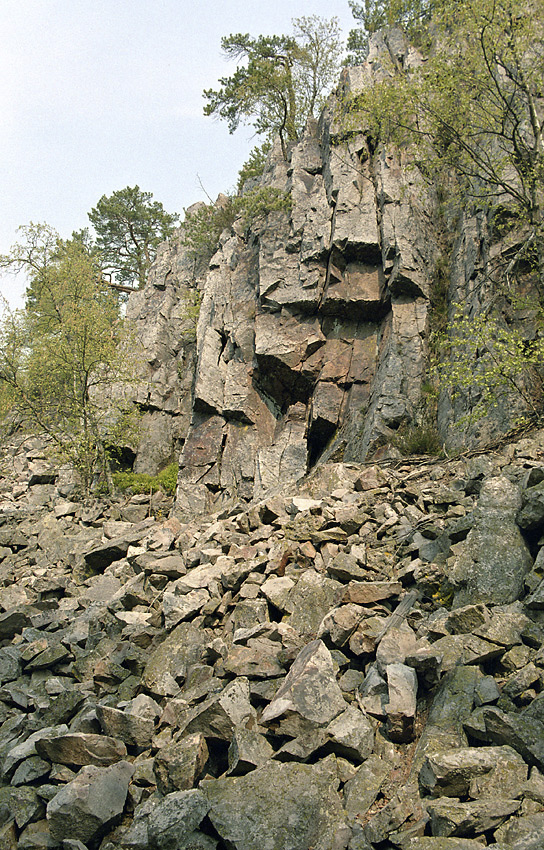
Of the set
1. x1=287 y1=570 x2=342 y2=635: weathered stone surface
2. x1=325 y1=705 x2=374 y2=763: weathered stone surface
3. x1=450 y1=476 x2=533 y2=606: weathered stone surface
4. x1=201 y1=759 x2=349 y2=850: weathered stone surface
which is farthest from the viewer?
x1=287 y1=570 x2=342 y2=635: weathered stone surface

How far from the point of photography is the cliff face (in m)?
18.1

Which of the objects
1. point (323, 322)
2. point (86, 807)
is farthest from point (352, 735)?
point (323, 322)

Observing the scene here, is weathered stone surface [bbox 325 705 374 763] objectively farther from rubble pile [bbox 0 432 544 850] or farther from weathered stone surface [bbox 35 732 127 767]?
weathered stone surface [bbox 35 732 127 767]

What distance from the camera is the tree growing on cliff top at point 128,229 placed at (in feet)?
137

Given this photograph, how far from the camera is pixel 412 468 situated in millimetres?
12195

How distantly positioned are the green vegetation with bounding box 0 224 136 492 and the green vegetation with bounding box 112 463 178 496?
980 mm

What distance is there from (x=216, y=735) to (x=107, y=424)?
19.0m

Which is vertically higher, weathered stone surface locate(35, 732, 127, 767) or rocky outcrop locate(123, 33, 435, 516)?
rocky outcrop locate(123, 33, 435, 516)

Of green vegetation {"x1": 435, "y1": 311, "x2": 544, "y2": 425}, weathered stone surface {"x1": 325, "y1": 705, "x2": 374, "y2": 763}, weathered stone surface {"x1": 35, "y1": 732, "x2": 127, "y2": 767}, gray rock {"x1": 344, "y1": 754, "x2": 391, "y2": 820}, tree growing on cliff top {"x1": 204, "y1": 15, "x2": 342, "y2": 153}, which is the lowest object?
weathered stone surface {"x1": 35, "y1": 732, "x2": 127, "y2": 767}

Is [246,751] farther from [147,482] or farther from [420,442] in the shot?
[147,482]

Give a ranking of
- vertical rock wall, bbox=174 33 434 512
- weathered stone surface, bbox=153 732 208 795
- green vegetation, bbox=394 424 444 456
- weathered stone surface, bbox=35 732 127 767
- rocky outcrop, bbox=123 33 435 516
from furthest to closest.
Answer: vertical rock wall, bbox=174 33 434 512, rocky outcrop, bbox=123 33 435 516, green vegetation, bbox=394 424 444 456, weathered stone surface, bbox=35 732 127 767, weathered stone surface, bbox=153 732 208 795

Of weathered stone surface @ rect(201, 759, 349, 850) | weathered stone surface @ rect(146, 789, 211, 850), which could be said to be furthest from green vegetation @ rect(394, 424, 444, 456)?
weathered stone surface @ rect(146, 789, 211, 850)

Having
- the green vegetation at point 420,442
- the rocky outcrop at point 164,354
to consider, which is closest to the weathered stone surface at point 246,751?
the green vegetation at point 420,442

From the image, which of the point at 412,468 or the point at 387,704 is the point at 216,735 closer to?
the point at 387,704
